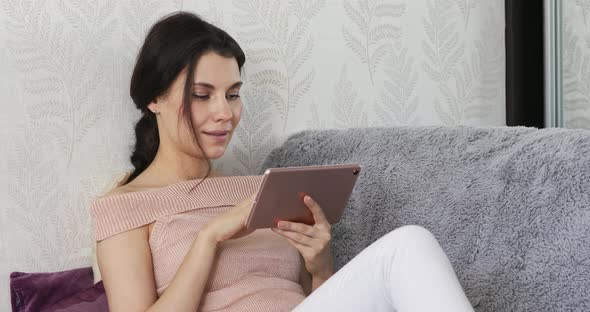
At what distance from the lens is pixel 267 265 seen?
4.71ft

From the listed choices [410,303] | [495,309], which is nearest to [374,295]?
[410,303]

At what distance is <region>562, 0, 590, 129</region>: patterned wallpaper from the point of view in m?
1.83

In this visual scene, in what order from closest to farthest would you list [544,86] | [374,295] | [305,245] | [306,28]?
[374,295]
[305,245]
[306,28]
[544,86]

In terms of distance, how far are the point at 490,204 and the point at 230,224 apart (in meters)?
0.43

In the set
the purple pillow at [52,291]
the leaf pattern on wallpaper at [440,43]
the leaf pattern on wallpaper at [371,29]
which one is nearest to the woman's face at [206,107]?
the purple pillow at [52,291]

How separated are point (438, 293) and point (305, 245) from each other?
390mm

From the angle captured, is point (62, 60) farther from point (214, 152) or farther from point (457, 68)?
point (457, 68)

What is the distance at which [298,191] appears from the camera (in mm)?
1241

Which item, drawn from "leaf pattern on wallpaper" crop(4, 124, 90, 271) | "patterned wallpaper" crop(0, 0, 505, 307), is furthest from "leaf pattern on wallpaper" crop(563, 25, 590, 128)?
"leaf pattern on wallpaper" crop(4, 124, 90, 271)

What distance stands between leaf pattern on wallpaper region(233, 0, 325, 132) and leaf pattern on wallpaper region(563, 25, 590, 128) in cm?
63

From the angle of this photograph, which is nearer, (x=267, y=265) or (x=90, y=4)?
(x=267, y=265)

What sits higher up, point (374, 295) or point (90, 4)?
point (90, 4)

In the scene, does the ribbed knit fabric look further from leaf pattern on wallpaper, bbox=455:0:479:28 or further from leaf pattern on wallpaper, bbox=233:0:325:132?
leaf pattern on wallpaper, bbox=455:0:479:28

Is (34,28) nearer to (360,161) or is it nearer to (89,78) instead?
(89,78)
